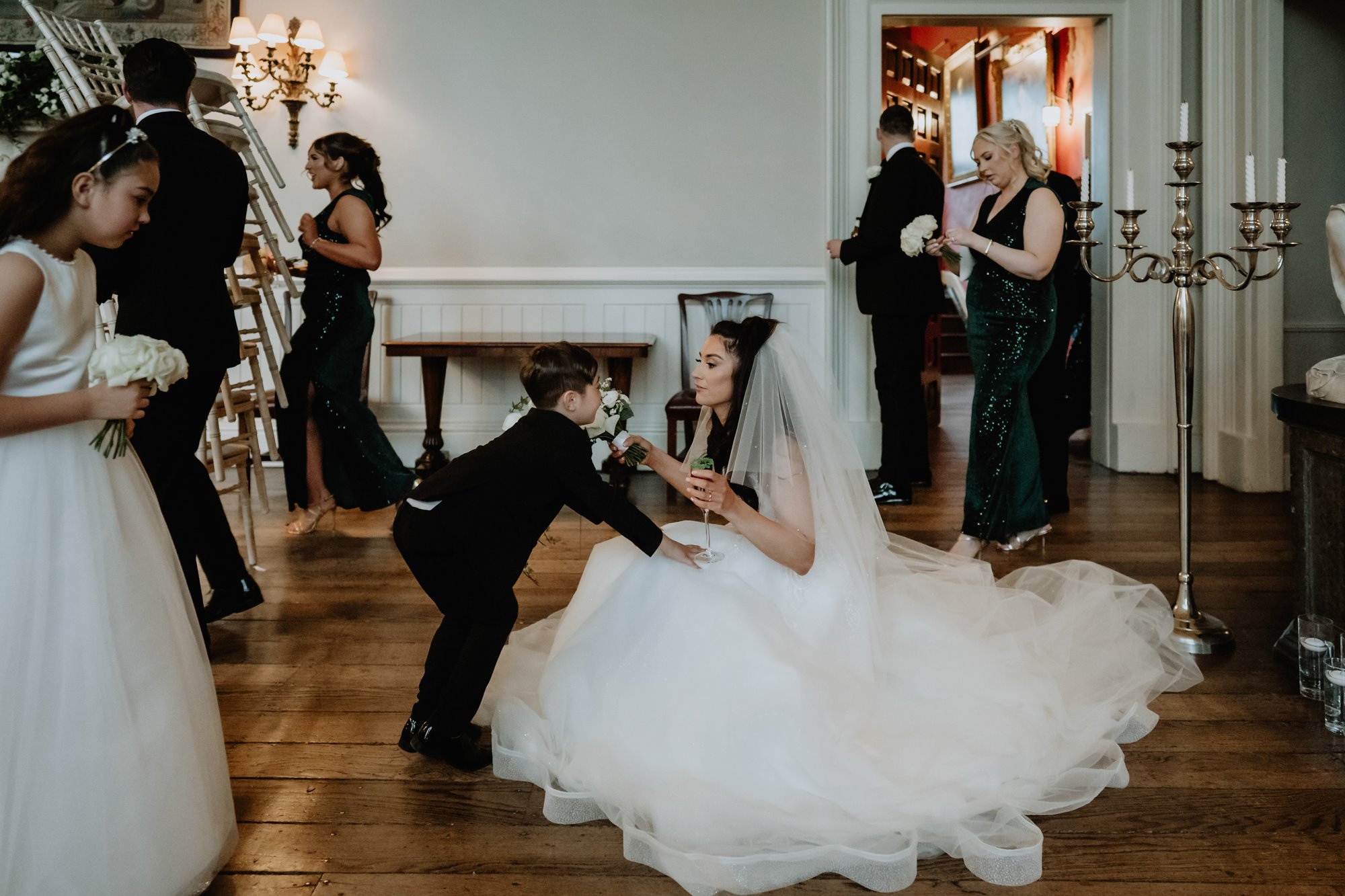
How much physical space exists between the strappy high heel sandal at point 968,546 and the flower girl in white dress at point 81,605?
2.89m

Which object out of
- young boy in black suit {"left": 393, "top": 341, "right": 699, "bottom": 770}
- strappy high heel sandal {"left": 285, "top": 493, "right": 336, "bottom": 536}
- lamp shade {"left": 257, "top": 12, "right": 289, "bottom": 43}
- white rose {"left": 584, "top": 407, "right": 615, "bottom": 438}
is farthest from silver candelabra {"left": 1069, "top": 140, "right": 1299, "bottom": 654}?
lamp shade {"left": 257, "top": 12, "right": 289, "bottom": 43}

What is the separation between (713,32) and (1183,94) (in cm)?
260

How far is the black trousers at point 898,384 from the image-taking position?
5.47 meters

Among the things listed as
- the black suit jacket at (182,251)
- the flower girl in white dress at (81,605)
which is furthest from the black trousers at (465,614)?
the black suit jacket at (182,251)

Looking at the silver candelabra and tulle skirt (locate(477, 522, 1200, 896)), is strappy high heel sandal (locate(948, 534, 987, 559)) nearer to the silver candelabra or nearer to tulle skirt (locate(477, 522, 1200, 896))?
the silver candelabra

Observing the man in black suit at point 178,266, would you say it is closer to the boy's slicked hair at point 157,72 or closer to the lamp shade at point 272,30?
the boy's slicked hair at point 157,72

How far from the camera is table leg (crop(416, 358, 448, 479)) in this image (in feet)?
19.3

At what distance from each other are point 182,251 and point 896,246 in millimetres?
3436

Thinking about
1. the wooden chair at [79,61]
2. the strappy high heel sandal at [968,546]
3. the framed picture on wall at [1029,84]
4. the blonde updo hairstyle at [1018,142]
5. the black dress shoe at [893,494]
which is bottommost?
the strappy high heel sandal at [968,546]

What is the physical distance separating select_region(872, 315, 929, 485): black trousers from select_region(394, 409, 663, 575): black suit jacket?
10.5 feet

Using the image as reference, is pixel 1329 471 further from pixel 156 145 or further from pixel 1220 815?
pixel 156 145

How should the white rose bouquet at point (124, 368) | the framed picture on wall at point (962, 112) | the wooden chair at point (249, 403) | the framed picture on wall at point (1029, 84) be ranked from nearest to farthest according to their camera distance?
1. the white rose bouquet at point (124, 368)
2. the wooden chair at point (249, 403)
3. the framed picture on wall at point (1029, 84)
4. the framed picture on wall at point (962, 112)

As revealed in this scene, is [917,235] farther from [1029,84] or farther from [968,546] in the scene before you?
[1029,84]

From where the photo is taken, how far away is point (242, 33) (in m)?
6.03
